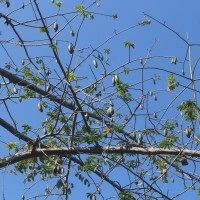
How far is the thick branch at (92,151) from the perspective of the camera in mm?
5191

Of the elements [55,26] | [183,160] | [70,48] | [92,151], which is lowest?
[183,160]

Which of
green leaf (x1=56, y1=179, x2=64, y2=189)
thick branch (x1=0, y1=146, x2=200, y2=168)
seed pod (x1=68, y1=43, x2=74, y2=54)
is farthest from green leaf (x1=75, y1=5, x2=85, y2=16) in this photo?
green leaf (x1=56, y1=179, x2=64, y2=189)

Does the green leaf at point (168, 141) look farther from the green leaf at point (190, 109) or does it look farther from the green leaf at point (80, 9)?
the green leaf at point (80, 9)

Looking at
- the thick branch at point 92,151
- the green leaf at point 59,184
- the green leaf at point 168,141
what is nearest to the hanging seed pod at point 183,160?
the thick branch at point 92,151

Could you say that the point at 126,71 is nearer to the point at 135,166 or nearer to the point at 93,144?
the point at 93,144

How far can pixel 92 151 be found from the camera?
17.9ft

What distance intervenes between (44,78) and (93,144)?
0.92 metres

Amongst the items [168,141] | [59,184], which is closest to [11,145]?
[59,184]

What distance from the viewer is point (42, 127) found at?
6031 mm

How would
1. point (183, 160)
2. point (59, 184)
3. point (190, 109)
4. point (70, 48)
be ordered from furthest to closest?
point (59, 184) → point (70, 48) → point (183, 160) → point (190, 109)

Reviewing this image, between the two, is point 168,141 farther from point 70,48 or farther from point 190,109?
point 70,48

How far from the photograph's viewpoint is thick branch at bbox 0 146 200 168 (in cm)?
519

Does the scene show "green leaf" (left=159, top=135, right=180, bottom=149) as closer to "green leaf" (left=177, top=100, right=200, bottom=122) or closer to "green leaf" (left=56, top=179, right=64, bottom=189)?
"green leaf" (left=177, top=100, right=200, bottom=122)

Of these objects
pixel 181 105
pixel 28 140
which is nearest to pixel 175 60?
pixel 181 105
